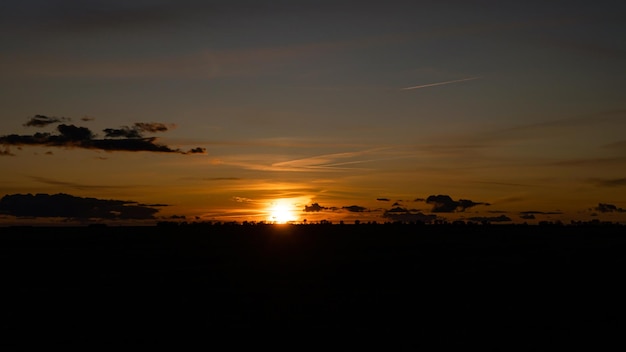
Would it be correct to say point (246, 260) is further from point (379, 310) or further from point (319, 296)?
point (379, 310)

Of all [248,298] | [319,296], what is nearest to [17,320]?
[248,298]

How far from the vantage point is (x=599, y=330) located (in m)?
38.8

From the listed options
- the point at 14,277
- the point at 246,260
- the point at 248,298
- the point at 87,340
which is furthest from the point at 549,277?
the point at 14,277

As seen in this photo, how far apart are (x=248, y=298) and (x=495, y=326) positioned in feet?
59.2

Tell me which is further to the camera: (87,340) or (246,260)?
(246,260)

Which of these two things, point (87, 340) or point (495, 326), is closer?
point (87, 340)

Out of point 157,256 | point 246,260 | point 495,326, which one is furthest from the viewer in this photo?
Answer: point 157,256

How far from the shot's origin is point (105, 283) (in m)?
58.8

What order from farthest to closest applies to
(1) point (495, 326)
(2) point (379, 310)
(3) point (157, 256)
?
1. (3) point (157, 256)
2. (2) point (379, 310)
3. (1) point (495, 326)

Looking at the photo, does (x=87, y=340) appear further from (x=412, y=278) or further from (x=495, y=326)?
(x=412, y=278)

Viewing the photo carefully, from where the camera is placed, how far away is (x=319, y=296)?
5106cm

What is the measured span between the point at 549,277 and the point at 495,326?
2545 cm

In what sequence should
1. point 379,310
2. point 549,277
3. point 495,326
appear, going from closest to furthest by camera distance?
point 495,326 < point 379,310 < point 549,277

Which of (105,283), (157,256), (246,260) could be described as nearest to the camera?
(105,283)
